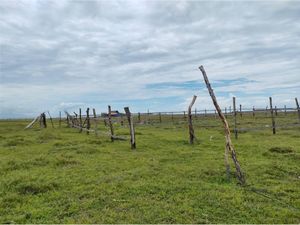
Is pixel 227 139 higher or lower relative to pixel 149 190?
higher

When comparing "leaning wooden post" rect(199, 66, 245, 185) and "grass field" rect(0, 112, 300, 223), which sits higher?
"leaning wooden post" rect(199, 66, 245, 185)

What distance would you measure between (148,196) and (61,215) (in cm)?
164

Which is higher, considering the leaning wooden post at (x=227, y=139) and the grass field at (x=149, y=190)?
the leaning wooden post at (x=227, y=139)

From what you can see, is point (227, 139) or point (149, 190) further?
point (227, 139)

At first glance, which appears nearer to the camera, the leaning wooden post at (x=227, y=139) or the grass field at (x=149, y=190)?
the grass field at (x=149, y=190)

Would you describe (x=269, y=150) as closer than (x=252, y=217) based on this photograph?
No

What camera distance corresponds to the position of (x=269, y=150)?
10766 millimetres

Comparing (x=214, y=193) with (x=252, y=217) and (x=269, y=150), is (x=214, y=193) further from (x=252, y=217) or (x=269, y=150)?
(x=269, y=150)

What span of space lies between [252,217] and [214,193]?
1.12 meters

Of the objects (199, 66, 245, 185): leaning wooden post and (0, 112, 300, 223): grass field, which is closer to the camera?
(0, 112, 300, 223): grass field

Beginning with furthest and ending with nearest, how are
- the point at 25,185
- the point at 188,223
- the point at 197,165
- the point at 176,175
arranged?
the point at 197,165 → the point at 176,175 → the point at 25,185 → the point at 188,223

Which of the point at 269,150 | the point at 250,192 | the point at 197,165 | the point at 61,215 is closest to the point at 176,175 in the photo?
the point at 197,165

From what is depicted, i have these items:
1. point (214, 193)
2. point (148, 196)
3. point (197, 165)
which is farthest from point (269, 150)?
point (148, 196)

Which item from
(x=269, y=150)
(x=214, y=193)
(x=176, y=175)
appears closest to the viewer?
(x=214, y=193)
